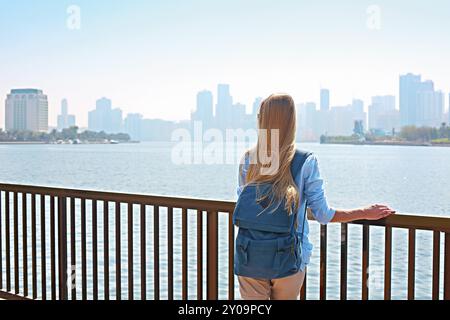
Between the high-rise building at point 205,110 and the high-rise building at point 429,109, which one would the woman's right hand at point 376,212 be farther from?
the high-rise building at point 429,109

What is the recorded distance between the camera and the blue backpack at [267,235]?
2.14 m

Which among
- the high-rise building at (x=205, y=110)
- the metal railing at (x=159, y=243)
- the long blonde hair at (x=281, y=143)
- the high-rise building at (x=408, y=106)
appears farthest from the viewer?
the high-rise building at (x=408, y=106)

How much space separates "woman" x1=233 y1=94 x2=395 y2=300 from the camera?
2143 millimetres

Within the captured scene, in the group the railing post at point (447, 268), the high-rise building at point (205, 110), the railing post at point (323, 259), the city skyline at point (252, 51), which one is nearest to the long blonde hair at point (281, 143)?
the railing post at point (323, 259)

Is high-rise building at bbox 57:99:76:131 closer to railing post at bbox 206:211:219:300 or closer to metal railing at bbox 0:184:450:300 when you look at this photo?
metal railing at bbox 0:184:450:300

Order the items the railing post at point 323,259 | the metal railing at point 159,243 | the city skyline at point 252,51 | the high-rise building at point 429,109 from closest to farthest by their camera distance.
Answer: the metal railing at point 159,243 → the railing post at point 323,259 → the high-rise building at point 429,109 → the city skyline at point 252,51

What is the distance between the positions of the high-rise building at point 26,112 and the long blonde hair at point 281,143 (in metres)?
7.28

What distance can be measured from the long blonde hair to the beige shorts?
0.94 ft

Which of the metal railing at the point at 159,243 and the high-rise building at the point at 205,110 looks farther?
the high-rise building at the point at 205,110

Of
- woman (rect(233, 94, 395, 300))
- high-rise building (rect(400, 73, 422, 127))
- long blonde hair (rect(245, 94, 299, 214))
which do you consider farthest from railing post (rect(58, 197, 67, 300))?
high-rise building (rect(400, 73, 422, 127))

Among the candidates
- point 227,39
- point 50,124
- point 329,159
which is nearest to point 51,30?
point 227,39

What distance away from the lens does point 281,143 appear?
215 cm
